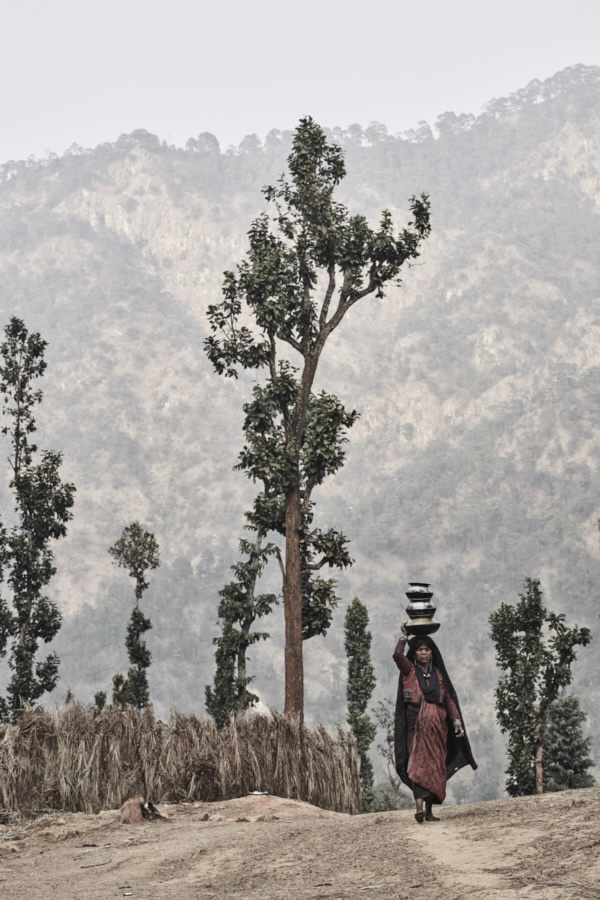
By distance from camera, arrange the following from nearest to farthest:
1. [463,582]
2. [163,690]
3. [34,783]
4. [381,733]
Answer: [34,783] → [381,733] → [163,690] → [463,582]

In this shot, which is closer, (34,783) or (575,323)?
(34,783)

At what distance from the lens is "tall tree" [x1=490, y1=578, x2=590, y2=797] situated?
23.0 metres

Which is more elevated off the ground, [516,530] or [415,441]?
[415,441]

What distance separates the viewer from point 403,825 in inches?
338

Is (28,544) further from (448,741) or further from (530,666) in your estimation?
(448,741)

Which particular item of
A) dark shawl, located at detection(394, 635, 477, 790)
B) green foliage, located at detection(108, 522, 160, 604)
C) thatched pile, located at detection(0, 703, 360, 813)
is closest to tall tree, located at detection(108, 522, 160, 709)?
green foliage, located at detection(108, 522, 160, 604)

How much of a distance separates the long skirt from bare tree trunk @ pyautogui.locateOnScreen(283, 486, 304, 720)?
9223 mm

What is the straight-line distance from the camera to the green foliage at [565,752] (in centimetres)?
3816

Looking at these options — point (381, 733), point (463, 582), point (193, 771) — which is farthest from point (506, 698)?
point (463, 582)

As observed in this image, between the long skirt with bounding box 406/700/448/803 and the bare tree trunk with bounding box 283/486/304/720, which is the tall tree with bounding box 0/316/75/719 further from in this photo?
the long skirt with bounding box 406/700/448/803

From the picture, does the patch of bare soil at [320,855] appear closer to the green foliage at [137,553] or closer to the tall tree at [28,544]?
the tall tree at [28,544]

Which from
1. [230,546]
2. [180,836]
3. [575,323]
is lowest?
[180,836]

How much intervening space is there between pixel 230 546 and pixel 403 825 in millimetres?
163232

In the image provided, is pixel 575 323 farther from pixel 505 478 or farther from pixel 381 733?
pixel 381 733
